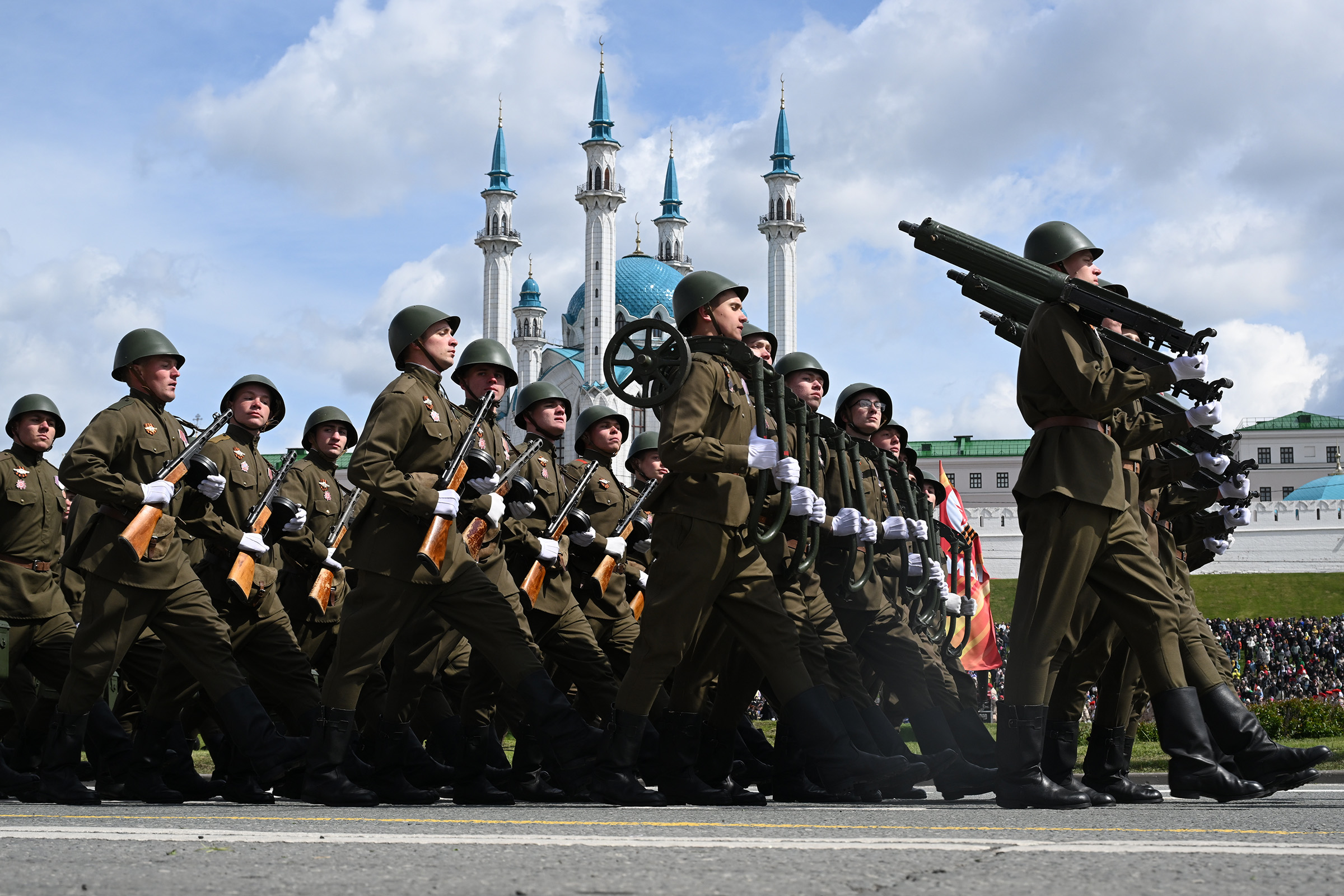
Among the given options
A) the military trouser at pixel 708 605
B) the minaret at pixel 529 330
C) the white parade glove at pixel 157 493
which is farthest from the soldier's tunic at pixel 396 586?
the minaret at pixel 529 330

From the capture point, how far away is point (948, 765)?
6.98 m

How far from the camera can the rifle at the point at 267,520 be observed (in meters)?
7.37

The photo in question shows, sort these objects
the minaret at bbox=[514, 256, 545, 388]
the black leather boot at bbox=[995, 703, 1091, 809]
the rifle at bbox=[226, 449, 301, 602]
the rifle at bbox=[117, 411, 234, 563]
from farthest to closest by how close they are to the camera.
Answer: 1. the minaret at bbox=[514, 256, 545, 388]
2. the rifle at bbox=[226, 449, 301, 602]
3. the rifle at bbox=[117, 411, 234, 563]
4. the black leather boot at bbox=[995, 703, 1091, 809]

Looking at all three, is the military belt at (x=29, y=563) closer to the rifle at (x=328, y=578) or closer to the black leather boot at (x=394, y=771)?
the rifle at (x=328, y=578)

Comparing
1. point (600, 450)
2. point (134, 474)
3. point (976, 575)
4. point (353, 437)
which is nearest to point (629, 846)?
point (134, 474)

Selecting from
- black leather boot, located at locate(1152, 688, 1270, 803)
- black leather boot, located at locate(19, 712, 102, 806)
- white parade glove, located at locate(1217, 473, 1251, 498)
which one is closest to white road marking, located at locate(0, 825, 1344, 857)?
black leather boot, located at locate(1152, 688, 1270, 803)

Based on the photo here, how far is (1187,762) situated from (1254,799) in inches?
37.7

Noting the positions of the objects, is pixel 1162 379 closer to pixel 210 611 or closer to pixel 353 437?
pixel 210 611

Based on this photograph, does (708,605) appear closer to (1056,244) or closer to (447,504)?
(447,504)

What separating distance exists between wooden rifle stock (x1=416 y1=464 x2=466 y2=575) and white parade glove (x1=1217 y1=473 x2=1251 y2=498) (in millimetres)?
4426

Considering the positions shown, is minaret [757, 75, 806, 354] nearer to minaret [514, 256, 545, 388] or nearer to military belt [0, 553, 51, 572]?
minaret [514, 256, 545, 388]

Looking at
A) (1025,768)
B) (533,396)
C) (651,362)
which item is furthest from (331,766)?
(533,396)

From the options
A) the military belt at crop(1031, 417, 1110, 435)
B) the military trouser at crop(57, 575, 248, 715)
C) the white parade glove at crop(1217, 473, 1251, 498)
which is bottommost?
the military trouser at crop(57, 575, 248, 715)

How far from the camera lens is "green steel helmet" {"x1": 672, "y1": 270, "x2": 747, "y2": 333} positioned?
6805 millimetres
